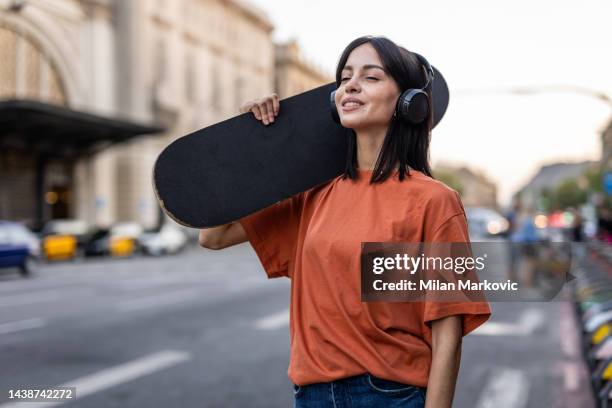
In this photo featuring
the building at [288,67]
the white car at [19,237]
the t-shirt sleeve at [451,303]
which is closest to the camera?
the t-shirt sleeve at [451,303]

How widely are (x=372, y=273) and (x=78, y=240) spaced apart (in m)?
30.9

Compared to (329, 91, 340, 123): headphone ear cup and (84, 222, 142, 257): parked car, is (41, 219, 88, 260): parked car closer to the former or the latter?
(84, 222, 142, 257): parked car

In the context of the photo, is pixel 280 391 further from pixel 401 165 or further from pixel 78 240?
pixel 78 240

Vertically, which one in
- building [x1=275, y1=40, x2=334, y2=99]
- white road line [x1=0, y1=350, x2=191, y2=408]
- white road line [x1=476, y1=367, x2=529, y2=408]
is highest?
building [x1=275, y1=40, x2=334, y2=99]

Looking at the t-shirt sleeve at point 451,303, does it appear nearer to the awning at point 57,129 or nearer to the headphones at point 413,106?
the headphones at point 413,106

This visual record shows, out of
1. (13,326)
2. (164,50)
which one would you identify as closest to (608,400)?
(13,326)

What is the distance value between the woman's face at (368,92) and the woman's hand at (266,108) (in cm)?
29

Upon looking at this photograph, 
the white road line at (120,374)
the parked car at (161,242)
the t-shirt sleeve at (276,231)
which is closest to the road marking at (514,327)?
the white road line at (120,374)

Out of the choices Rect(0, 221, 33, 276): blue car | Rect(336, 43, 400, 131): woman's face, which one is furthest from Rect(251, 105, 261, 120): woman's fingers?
Rect(0, 221, 33, 276): blue car

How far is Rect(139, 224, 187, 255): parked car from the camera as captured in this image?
3384 centimetres

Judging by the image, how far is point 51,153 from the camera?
1519 inches

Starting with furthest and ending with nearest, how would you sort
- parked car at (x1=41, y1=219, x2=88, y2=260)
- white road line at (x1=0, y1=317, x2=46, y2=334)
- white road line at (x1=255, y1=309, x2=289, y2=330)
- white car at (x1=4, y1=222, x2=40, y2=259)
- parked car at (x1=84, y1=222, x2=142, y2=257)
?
parked car at (x1=84, y1=222, x2=142, y2=257) < parked car at (x1=41, y1=219, x2=88, y2=260) < white car at (x1=4, y1=222, x2=40, y2=259) < white road line at (x1=255, y1=309, x2=289, y2=330) < white road line at (x1=0, y1=317, x2=46, y2=334)

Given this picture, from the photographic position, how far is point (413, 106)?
191 cm

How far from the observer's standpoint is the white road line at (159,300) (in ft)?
40.7
